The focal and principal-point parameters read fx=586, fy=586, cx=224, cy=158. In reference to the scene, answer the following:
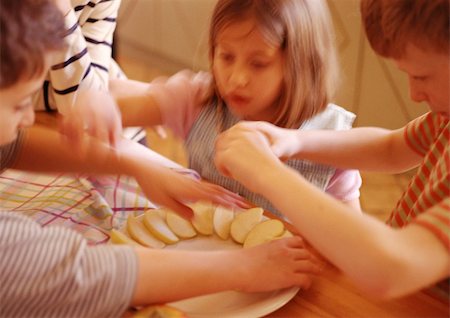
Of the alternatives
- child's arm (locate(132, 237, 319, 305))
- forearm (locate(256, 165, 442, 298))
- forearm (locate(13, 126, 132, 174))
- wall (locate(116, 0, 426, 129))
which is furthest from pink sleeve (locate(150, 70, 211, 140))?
wall (locate(116, 0, 426, 129))

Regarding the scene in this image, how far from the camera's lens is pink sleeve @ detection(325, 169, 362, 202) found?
1227 mm

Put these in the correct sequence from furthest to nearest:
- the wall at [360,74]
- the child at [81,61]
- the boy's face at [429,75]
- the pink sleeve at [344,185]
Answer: the wall at [360,74]
the child at [81,61]
the pink sleeve at [344,185]
the boy's face at [429,75]

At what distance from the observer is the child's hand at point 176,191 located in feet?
3.04

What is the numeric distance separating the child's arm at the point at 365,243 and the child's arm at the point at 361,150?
38 centimetres

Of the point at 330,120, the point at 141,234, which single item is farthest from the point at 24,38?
the point at 330,120

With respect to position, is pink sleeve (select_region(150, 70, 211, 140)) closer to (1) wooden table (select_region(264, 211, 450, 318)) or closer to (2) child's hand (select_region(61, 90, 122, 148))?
(2) child's hand (select_region(61, 90, 122, 148))

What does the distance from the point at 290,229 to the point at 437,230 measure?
0.33 metres

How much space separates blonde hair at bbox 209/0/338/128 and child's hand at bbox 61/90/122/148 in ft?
0.96

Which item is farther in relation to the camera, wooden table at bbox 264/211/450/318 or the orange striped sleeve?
wooden table at bbox 264/211/450/318

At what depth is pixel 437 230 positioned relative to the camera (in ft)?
2.10

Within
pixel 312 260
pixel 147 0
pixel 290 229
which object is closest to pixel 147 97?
pixel 290 229

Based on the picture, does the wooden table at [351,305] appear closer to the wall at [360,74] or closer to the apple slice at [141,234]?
the apple slice at [141,234]

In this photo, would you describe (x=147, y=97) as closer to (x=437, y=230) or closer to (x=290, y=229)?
(x=290, y=229)

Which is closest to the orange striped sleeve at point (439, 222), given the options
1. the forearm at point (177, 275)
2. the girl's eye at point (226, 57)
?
the forearm at point (177, 275)
